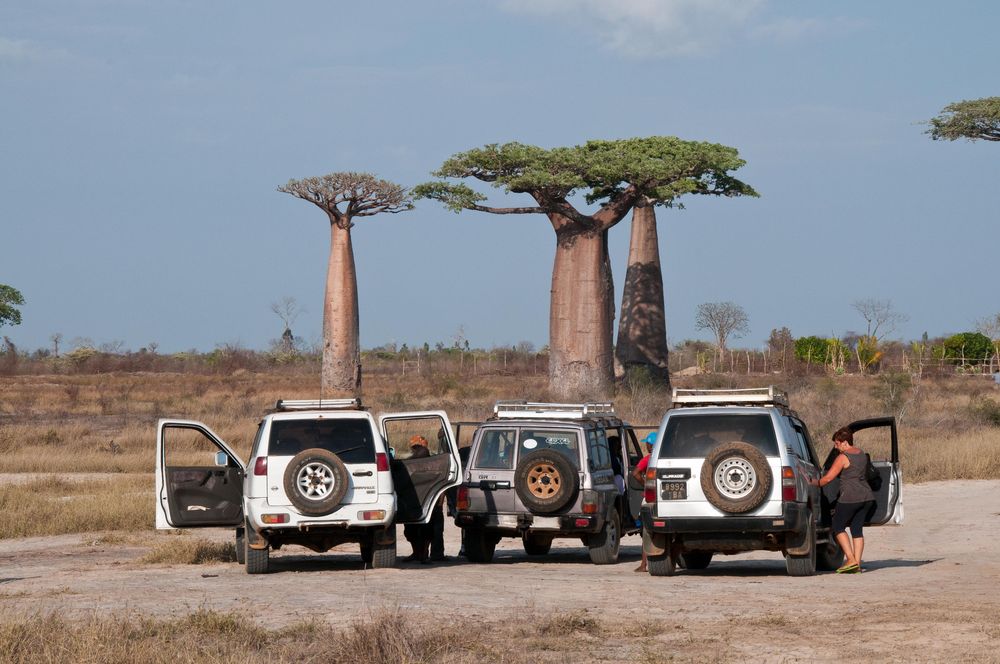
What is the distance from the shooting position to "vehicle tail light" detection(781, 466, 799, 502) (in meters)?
12.9

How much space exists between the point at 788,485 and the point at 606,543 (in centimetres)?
293

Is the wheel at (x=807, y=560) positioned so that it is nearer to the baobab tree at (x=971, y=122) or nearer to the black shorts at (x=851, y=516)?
the black shorts at (x=851, y=516)

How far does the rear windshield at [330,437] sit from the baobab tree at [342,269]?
30.2 meters

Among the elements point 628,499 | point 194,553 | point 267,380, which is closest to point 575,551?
point 628,499

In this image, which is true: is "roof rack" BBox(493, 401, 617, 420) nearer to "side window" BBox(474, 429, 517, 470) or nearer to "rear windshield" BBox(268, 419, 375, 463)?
"side window" BBox(474, 429, 517, 470)

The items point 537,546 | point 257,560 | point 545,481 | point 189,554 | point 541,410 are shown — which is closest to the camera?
point 257,560

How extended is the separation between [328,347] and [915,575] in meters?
35.7

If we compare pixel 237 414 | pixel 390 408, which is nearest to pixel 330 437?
pixel 237 414

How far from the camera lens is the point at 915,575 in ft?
45.9

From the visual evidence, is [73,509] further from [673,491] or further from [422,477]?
[673,491]

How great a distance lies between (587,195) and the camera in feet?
136

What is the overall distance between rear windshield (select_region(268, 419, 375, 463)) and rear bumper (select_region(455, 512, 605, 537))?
1.84m

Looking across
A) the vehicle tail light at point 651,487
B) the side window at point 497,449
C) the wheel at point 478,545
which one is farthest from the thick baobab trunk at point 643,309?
the vehicle tail light at point 651,487

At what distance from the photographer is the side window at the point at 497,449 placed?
15109mm
